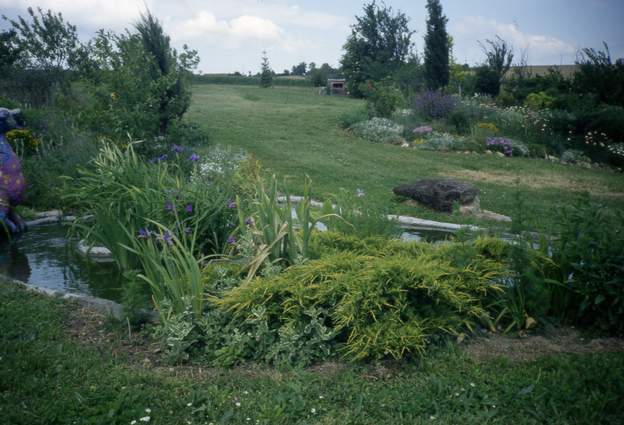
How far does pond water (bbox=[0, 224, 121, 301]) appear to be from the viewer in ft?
16.6

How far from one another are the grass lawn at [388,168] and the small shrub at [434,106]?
299cm

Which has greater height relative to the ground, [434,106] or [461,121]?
[434,106]

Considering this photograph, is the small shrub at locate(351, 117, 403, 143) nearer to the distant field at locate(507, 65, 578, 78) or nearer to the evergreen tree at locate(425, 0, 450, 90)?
the evergreen tree at locate(425, 0, 450, 90)

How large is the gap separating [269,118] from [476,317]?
16.9m

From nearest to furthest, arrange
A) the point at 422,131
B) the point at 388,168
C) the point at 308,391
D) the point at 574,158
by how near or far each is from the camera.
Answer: the point at 308,391 < the point at 388,168 < the point at 574,158 < the point at 422,131

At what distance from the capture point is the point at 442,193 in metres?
8.05

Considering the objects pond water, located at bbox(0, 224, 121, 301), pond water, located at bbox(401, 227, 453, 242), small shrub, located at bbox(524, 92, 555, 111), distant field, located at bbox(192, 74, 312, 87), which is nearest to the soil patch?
pond water, located at bbox(401, 227, 453, 242)

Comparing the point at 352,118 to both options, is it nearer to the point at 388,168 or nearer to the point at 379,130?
the point at 379,130

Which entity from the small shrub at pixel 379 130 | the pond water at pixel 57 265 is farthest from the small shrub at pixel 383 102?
the pond water at pixel 57 265

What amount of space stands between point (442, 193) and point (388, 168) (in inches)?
164

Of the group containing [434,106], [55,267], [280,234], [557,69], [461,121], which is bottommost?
[55,267]

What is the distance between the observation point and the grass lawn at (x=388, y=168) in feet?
30.9

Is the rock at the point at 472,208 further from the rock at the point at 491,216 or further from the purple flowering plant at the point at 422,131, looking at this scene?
the purple flowering plant at the point at 422,131

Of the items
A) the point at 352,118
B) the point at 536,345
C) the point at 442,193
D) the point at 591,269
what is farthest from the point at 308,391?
the point at 352,118
